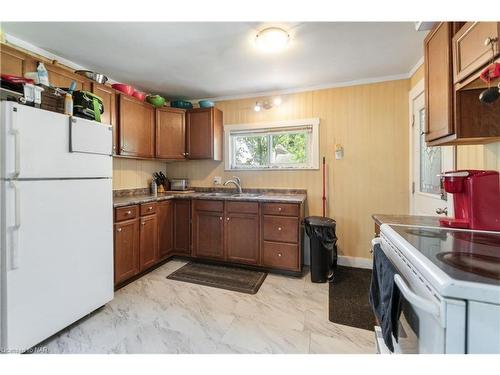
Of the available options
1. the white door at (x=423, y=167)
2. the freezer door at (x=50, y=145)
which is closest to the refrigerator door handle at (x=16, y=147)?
the freezer door at (x=50, y=145)

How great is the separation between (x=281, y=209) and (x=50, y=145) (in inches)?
84.3

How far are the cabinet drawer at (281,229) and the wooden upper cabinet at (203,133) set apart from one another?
1.32 m

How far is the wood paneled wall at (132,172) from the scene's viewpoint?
2.94 metres

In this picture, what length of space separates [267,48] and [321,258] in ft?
7.37

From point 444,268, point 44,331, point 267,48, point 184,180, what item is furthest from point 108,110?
point 444,268

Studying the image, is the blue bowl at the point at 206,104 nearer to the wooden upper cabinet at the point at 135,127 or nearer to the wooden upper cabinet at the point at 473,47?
the wooden upper cabinet at the point at 135,127

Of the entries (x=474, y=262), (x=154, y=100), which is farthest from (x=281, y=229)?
(x=154, y=100)

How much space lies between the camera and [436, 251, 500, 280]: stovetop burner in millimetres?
687

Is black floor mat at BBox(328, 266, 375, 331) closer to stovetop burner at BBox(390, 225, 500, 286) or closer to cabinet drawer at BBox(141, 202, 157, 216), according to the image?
stovetop burner at BBox(390, 225, 500, 286)

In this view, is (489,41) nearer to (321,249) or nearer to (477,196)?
(477,196)

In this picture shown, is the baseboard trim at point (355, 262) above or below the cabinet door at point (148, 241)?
below

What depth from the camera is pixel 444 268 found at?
710mm

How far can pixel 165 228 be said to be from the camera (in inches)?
116
